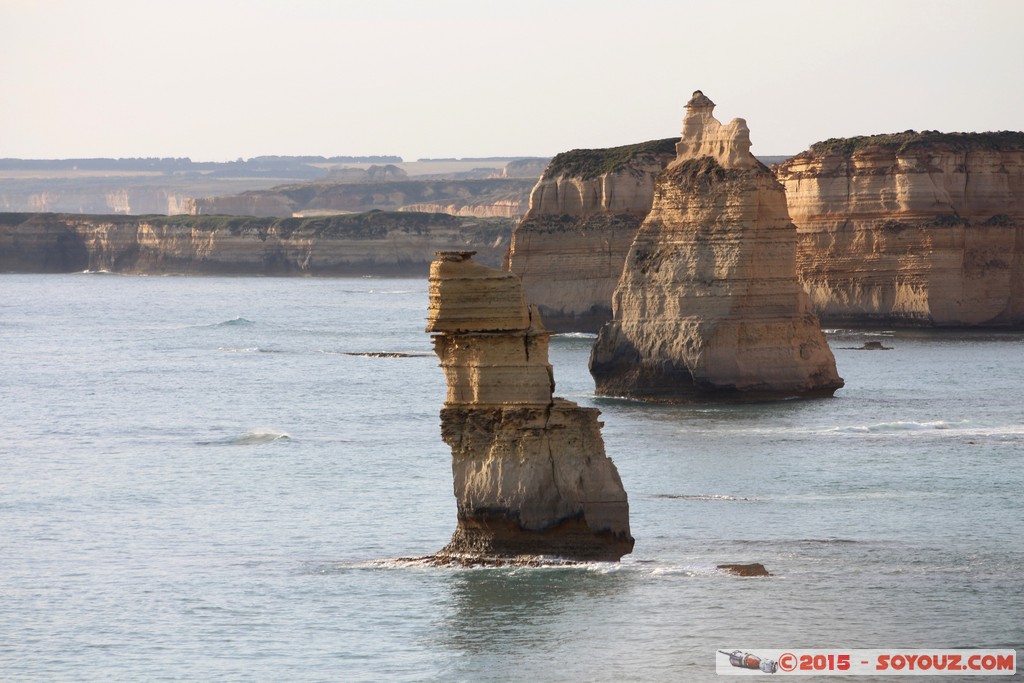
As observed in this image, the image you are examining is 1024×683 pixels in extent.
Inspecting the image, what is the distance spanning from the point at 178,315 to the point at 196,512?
279 ft

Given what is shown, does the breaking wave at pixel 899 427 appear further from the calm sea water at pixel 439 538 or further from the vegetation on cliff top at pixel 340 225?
the vegetation on cliff top at pixel 340 225

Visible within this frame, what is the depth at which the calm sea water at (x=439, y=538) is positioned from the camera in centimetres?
2112

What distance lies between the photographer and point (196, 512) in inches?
1237

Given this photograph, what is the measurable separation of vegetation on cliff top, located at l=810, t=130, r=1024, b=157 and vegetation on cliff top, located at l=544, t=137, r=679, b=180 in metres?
8.94

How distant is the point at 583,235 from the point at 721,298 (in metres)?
35.8

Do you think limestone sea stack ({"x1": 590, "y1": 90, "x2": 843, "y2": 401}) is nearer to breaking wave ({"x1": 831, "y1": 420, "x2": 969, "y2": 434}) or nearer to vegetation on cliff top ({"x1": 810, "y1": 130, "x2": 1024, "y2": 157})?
breaking wave ({"x1": 831, "y1": 420, "x2": 969, "y2": 434})

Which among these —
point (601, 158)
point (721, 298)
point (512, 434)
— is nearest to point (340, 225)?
point (601, 158)

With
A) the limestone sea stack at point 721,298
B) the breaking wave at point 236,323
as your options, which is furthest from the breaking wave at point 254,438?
the breaking wave at point 236,323

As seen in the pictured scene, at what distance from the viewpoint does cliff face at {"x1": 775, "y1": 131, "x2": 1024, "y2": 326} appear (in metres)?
84.7

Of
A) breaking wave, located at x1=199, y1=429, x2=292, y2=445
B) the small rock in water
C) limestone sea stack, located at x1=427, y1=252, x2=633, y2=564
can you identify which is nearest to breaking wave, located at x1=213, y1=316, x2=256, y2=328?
breaking wave, located at x1=199, y1=429, x2=292, y2=445

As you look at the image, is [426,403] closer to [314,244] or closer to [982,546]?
[982,546]

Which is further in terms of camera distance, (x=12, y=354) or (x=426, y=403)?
(x=12, y=354)

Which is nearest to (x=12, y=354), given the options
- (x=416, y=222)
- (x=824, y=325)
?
(x=824, y=325)

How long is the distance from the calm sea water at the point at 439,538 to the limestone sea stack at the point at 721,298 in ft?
4.04
